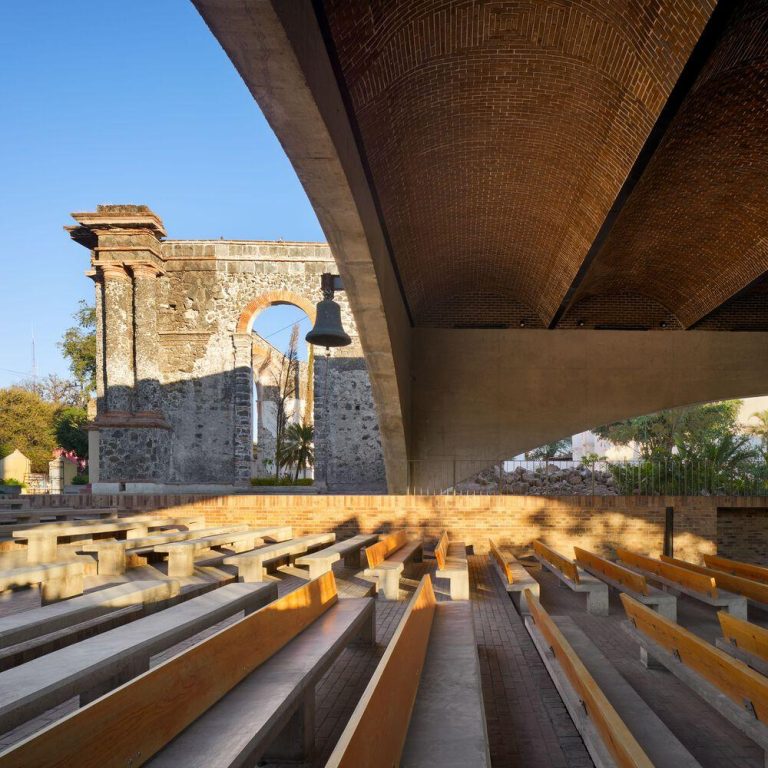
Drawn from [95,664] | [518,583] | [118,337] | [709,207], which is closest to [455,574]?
[518,583]

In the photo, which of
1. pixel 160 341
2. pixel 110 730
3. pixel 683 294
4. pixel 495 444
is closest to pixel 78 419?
pixel 160 341

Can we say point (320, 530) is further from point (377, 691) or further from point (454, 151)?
point (377, 691)

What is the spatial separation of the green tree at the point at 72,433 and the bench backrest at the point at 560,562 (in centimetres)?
2176

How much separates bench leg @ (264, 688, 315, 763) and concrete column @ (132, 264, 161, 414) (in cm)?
1352

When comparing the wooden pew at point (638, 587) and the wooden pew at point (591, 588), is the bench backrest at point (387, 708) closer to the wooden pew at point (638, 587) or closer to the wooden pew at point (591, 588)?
the wooden pew at point (638, 587)

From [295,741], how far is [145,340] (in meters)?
14.0

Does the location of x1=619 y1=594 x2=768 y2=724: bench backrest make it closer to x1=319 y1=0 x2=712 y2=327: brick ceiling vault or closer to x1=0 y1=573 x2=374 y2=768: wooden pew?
x1=0 y1=573 x2=374 y2=768: wooden pew

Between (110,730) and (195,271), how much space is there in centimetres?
1627

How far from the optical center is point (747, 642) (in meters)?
3.60

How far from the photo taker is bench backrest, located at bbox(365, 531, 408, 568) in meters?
5.86

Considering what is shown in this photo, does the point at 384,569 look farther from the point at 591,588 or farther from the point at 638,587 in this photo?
the point at 638,587

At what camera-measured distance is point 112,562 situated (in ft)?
17.6

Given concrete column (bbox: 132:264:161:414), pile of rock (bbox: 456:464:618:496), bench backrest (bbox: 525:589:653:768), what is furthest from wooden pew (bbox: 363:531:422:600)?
pile of rock (bbox: 456:464:618:496)

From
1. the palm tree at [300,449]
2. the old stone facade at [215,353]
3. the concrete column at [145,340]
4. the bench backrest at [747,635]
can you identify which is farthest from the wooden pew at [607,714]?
the palm tree at [300,449]
